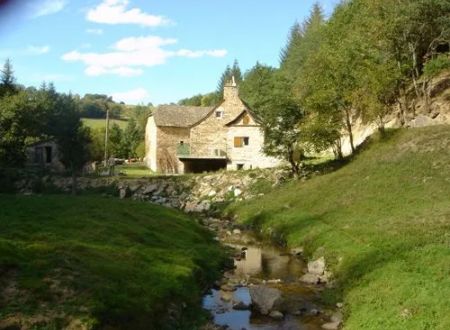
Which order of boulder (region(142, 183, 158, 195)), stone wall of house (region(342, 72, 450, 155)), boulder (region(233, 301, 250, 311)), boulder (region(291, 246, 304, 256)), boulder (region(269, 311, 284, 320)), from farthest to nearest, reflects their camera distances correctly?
boulder (region(142, 183, 158, 195))
stone wall of house (region(342, 72, 450, 155))
boulder (region(291, 246, 304, 256))
boulder (region(233, 301, 250, 311))
boulder (region(269, 311, 284, 320))

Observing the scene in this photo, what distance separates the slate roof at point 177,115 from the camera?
75.1m

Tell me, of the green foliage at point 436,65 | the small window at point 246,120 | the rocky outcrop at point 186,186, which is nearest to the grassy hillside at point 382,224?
the rocky outcrop at point 186,186

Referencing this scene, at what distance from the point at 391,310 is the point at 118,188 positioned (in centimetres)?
4397

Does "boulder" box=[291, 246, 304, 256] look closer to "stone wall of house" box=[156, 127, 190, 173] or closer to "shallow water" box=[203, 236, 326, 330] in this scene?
"shallow water" box=[203, 236, 326, 330]

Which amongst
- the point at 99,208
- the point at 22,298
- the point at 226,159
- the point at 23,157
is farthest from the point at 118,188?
the point at 22,298

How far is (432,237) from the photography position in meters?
21.8

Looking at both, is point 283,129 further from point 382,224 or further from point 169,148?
point 169,148

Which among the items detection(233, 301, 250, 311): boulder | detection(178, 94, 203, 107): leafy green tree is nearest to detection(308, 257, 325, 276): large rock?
detection(233, 301, 250, 311): boulder

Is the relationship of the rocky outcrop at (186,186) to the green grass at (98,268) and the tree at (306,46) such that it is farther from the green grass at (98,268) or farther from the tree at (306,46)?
the tree at (306,46)

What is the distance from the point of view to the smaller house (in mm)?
69500

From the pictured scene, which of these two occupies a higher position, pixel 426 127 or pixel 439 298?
pixel 426 127

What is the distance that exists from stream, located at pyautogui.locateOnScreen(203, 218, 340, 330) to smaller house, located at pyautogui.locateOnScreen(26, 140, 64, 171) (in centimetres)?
4748

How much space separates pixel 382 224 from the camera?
86.9 ft

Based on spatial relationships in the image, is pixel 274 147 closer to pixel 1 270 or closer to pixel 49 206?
pixel 49 206
